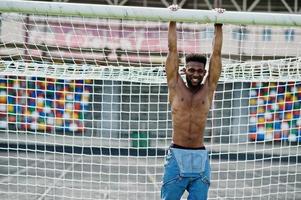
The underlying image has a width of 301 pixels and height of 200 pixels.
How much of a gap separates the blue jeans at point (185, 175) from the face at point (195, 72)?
63 cm

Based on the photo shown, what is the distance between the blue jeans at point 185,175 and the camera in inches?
147

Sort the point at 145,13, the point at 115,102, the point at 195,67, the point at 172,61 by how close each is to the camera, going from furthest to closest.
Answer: the point at 115,102
the point at 145,13
the point at 172,61
the point at 195,67

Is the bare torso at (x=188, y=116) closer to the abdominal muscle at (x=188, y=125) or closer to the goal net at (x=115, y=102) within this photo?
the abdominal muscle at (x=188, y=125)

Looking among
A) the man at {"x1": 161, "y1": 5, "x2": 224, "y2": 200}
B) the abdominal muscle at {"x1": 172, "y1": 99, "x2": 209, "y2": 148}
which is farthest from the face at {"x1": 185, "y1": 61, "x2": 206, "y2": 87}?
the abdominal muscle at {"x1": 172, "y1": 99, "x2": 209, "y2": 148}

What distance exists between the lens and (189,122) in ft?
12.6

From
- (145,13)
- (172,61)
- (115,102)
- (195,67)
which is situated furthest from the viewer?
(115,102)

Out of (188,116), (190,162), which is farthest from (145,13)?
Answer: (190,162)

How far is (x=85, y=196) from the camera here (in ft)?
24.7

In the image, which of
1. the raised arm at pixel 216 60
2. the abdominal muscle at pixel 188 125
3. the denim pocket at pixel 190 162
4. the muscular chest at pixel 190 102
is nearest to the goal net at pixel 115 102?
the raised arm at pixel 216 60

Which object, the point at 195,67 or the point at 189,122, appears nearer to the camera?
the point at 195,67

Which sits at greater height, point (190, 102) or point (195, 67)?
point (195, 67)

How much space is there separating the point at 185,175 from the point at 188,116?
531mm

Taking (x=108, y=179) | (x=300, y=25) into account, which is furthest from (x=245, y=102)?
(x=300, y=25)

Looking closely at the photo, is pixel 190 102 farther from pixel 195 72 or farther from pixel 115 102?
pixel 115 102
